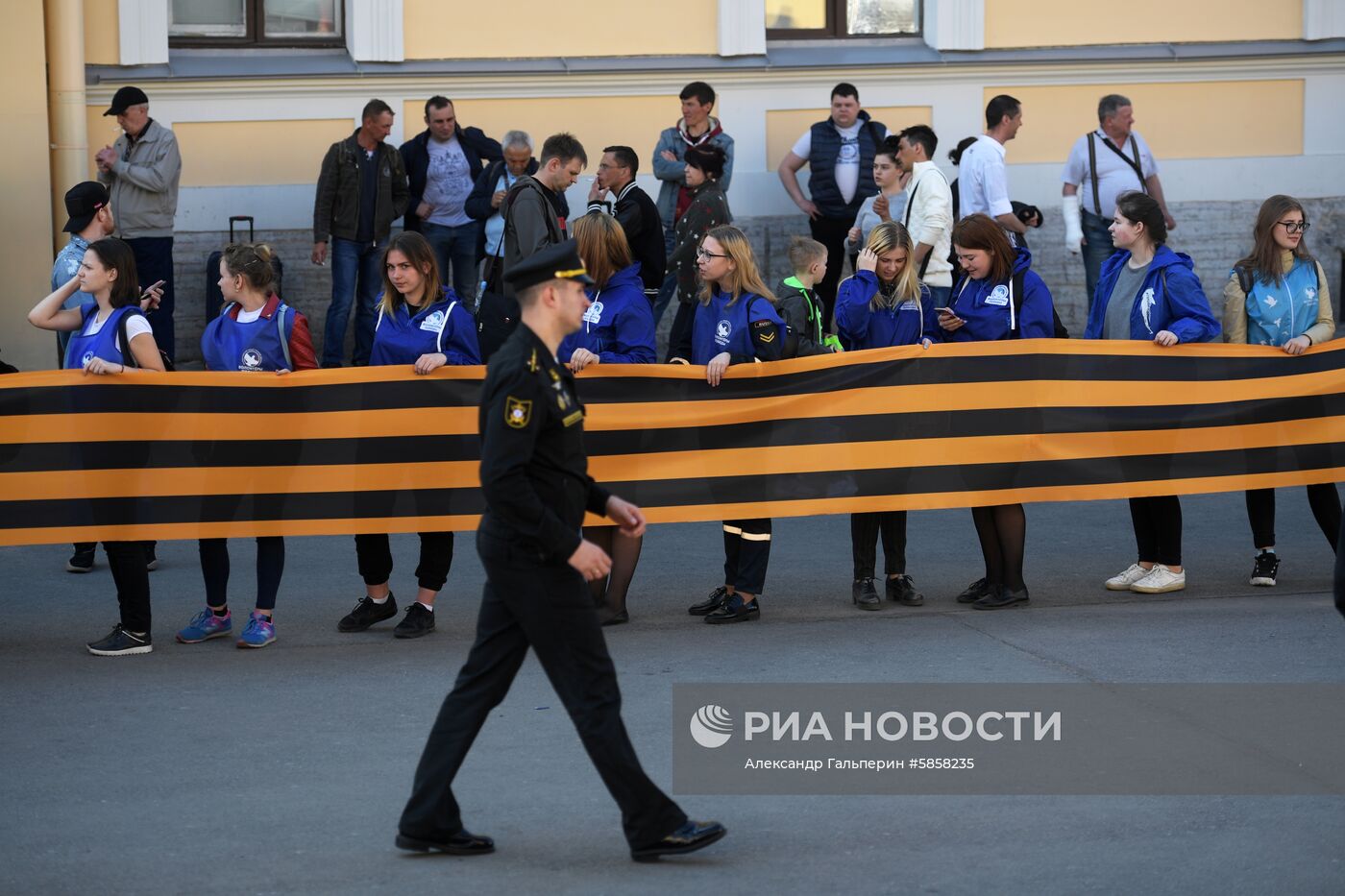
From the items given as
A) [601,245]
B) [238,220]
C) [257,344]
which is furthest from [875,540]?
[238,220]

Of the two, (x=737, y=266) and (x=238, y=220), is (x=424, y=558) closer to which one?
(x=737, y=266)

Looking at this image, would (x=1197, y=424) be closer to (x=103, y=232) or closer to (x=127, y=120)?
(x=103, y=232)

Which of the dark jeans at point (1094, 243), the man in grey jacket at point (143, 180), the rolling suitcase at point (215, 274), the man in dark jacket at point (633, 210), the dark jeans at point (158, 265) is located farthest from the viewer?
the dark jeans at point (1094, 243)

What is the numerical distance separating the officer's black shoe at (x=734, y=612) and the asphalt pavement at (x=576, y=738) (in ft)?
0.26

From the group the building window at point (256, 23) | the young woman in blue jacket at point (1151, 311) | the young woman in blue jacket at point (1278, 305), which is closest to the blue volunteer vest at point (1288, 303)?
the young woman in blue jacket at point (1278, 305)

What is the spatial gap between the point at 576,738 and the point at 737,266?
8.59ft

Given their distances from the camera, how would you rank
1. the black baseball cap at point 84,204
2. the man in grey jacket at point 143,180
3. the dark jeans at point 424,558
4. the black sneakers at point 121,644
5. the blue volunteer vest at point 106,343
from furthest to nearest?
the man in grey jacket at point 143,180 < the black baseball cap at point 84,204 < the dark jeans at point 424,558 < the blue volunteer vest at point 106,343 < the black sneakers at point 121,644

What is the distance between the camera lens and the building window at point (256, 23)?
14461mm

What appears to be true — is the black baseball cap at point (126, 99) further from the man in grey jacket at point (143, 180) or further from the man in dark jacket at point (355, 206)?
the man in dark jacket at point (355, 206)

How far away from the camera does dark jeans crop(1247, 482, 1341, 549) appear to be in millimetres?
8773

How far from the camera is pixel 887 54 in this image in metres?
15.0

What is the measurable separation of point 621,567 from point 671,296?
6.20 metres

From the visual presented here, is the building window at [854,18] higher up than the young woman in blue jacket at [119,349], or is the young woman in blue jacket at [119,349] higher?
the building window at [854,18]

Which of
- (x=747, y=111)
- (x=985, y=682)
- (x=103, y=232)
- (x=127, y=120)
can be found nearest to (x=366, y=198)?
(x=127, y=120)
